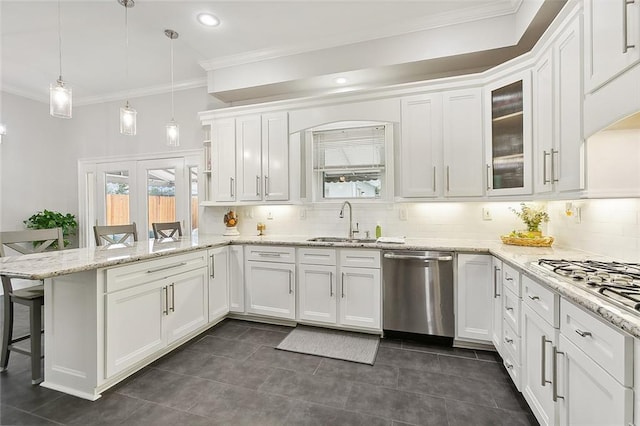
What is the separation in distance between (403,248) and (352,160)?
130 centimetres

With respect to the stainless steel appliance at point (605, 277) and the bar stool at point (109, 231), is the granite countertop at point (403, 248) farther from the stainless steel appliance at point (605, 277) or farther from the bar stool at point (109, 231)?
the bar stool at point (109, 231)

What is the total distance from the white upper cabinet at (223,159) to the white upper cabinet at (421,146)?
6.88ft

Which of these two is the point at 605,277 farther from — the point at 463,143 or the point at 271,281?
the point at 271,281

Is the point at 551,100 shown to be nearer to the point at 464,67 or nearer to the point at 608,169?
the point at 608,169

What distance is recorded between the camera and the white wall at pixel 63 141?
4238 millimetres

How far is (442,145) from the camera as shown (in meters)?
2.91

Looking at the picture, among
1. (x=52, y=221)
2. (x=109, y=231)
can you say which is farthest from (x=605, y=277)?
(x=52, y=221)

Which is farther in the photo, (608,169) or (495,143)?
(495,143)

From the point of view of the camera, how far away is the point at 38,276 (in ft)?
5.10

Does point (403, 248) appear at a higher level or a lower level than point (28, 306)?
higher

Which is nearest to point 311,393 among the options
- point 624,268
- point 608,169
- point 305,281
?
point 305,281

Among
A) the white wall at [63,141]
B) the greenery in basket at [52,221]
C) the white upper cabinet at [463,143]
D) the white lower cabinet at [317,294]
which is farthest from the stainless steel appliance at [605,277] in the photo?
the greenery in basket at [52,221]

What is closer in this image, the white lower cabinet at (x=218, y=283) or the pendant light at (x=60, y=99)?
the pendant light at (x=60, y=99)

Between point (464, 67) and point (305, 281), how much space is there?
2863 millimetres
